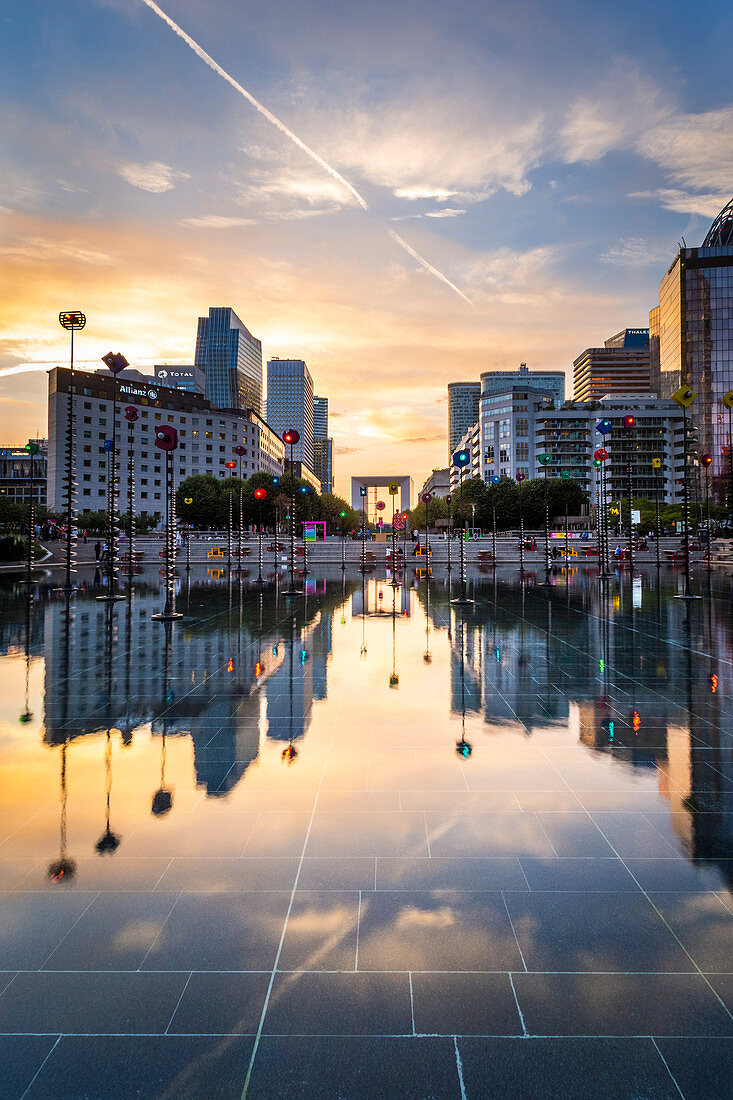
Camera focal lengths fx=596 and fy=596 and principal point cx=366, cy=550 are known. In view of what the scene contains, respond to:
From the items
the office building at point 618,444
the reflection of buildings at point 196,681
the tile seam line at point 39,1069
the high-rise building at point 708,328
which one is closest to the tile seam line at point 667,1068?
the tile seam line at point 39,1069

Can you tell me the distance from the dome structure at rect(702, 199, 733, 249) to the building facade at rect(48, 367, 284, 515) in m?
127

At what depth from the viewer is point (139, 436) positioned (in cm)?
13500

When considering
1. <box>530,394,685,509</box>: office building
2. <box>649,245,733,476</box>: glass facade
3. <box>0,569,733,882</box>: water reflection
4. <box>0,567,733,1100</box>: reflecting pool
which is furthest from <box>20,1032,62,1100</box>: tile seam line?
A: <box>649,245,733,476</box>: glass facade

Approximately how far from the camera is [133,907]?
385 cm

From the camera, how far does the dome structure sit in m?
150

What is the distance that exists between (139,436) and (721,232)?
6053 inches

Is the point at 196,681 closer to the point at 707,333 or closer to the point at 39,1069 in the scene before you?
the point at 39,1069

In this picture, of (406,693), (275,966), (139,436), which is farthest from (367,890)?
(139,436)

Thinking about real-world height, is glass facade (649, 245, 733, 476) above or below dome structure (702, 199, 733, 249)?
below

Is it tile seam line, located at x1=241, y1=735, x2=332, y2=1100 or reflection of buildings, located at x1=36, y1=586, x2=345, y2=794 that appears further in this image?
reflection of buildings, located at x1=36, y1=586, x2=345, y2=794

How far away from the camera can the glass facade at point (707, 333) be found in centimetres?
14775

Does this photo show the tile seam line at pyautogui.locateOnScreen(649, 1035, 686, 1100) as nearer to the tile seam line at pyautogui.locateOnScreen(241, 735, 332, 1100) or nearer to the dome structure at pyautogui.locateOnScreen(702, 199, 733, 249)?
the tile seam line at pyautogui.locateOnScreen(241, 735, 332, 1100)

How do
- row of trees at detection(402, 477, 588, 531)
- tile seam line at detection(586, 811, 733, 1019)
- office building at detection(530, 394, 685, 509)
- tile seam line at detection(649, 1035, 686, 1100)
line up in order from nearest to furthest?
tile seam line at detection(649, 1035, 686, 1100)
tile seam line at detection(586, 811, 733, 1019)
row of trees at detection(402, 477, 588, 531)
office building at detection(530, 394, 685, 509)

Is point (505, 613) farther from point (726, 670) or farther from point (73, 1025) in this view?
point (73, 1025)
